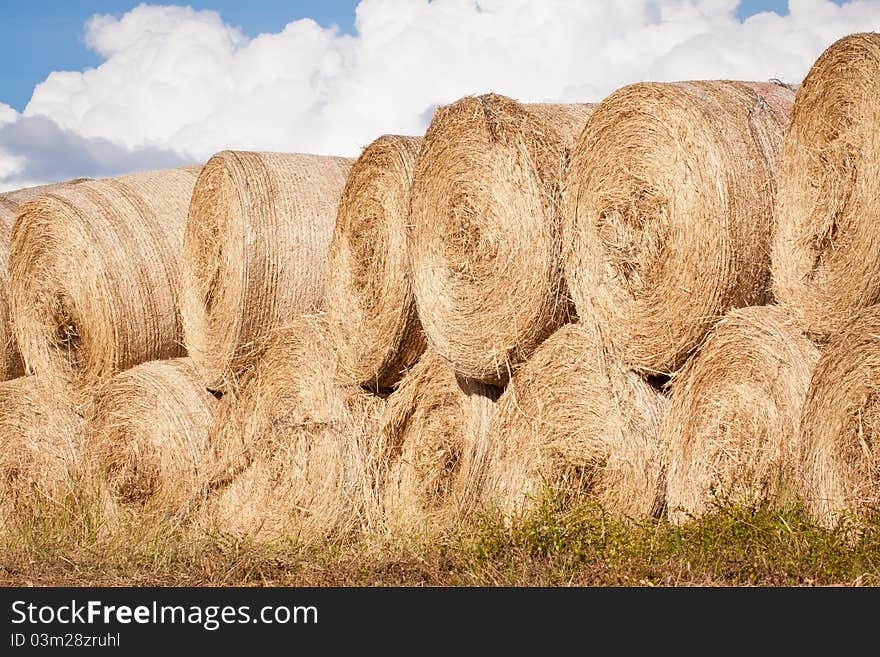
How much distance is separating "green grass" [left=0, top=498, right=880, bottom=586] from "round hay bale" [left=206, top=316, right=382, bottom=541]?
0.58 m

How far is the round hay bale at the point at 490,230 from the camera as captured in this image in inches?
225

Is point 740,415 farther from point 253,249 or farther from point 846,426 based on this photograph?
point 253,249

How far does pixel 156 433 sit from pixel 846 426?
456cm

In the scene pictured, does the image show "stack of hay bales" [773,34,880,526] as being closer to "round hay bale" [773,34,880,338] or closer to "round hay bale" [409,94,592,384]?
"round hay bale" [773,34,880,338]

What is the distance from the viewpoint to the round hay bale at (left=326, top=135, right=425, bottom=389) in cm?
652

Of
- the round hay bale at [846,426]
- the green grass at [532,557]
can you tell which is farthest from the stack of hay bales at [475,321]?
the green grass at [532,557]

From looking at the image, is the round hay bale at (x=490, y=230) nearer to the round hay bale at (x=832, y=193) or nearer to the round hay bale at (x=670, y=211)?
the round hay bale at (x=670, y=211)

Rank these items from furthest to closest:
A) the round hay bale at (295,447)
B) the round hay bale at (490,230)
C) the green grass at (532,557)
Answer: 1. the round hay bale at (295,447)
2. the round hay bale at (490,230)
3. the green grass at (532,557)

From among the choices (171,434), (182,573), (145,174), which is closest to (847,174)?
(182,573)

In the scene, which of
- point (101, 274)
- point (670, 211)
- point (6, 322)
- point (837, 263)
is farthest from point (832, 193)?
point (6, 322)

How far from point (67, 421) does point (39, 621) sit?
4.27 m

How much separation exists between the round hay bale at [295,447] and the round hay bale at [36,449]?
144 centimetres

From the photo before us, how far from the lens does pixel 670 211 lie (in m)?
5.15

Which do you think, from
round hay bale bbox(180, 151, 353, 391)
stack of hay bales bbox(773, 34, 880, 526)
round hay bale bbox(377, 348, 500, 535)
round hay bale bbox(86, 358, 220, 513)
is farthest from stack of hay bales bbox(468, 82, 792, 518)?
round hay bale bbox(86, 358, 220, 513)
